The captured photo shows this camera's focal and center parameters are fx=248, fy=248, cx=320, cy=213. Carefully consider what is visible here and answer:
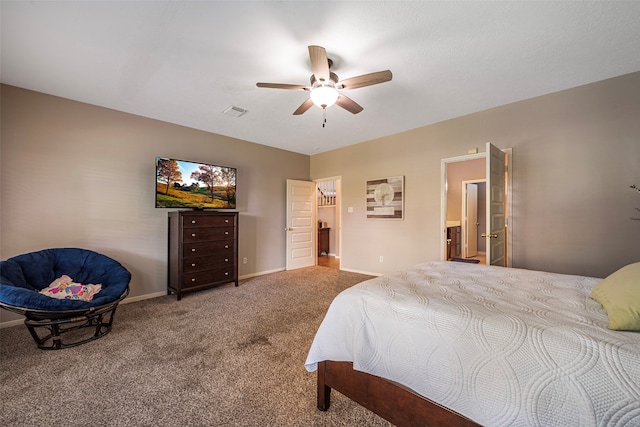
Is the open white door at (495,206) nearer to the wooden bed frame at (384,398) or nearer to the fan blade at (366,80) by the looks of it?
the fan blade at (366,80)

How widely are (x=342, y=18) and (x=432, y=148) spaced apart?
2.77 m

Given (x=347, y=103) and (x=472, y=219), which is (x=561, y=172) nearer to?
(x=347, y=103)

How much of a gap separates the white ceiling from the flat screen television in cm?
86

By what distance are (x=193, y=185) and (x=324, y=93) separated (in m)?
2.70

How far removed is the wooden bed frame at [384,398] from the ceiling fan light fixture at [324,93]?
83.9 inches

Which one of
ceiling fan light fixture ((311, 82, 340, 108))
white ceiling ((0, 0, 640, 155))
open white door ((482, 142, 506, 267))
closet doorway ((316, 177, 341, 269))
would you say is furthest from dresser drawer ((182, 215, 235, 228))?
open white door ((482, 142, 506, 267))

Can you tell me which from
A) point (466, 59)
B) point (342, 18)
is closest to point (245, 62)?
point (342, 18)

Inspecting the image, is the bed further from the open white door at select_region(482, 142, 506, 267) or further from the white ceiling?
the white ceiling

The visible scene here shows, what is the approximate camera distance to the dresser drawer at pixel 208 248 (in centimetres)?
359

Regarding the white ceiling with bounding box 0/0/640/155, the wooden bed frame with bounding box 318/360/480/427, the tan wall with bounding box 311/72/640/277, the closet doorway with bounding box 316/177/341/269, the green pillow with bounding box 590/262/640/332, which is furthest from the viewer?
the closet doorway with bounding box 316/177/341/269

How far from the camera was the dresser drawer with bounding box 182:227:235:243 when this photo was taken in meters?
3.59

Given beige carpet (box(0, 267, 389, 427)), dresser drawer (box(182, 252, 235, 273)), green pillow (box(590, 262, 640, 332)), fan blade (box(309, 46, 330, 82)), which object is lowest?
beige carpet (box(0, 267, 389, 427))

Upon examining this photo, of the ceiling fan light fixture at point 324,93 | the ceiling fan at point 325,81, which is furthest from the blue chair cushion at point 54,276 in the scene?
the ceiling fan light fixture at point 324,93

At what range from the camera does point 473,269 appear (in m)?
2.10
